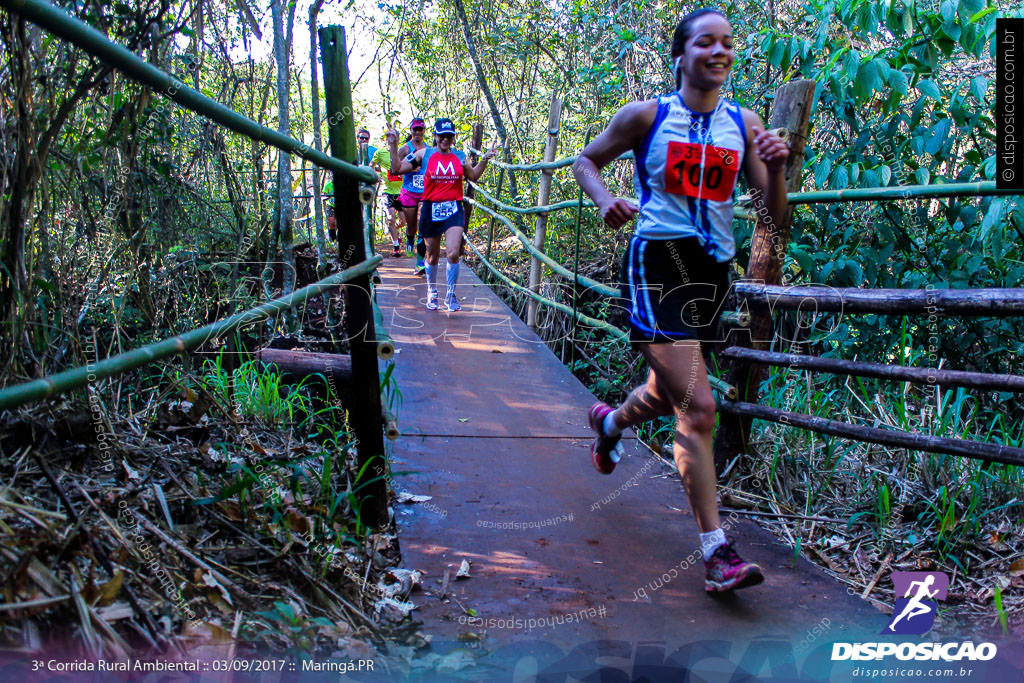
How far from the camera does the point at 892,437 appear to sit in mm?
2377

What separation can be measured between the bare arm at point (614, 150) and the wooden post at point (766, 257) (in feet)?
2.06

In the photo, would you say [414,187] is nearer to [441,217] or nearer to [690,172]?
[441,217]

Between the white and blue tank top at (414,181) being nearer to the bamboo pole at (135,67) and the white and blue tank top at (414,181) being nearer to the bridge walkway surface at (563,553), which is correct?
the bridge walkway surface at (563,553)

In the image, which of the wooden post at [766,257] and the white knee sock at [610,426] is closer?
the white knee sock at [610,426]

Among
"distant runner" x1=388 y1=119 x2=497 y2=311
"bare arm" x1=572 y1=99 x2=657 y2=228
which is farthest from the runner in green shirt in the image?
"bare arm" x1=572 y1=99 x2=657 y2=228

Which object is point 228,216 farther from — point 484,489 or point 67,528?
point 67,528

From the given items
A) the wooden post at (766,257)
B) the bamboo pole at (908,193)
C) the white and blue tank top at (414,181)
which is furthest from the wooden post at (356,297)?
the white and blue tank top at (414,181)

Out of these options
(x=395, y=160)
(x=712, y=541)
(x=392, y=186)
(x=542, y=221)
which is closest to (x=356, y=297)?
(x=712, y=541)

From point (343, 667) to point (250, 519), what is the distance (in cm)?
46

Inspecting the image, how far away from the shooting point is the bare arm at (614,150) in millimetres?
2062

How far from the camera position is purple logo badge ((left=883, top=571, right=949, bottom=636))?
78.3 inches

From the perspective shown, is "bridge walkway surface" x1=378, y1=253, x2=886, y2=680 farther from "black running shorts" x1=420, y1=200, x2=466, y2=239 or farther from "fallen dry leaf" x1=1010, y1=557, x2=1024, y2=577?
"black running shorts" x1=420, y1=200, x2=466, y2=239

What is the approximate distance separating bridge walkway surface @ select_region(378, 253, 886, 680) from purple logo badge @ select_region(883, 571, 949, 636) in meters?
0.08

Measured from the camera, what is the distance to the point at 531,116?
34.9 ft
